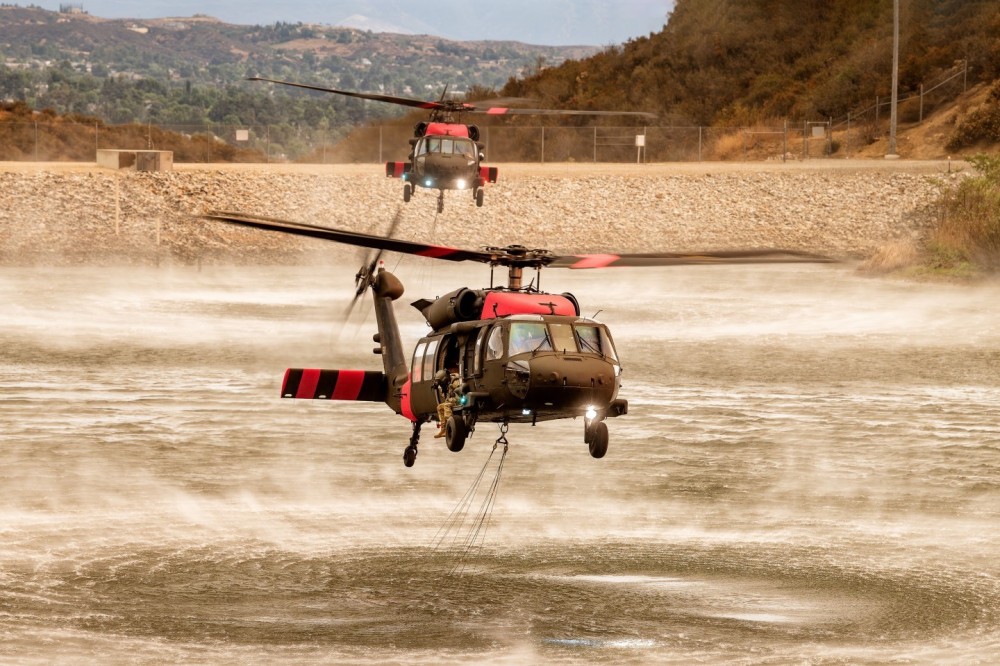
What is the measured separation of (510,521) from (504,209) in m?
58.8

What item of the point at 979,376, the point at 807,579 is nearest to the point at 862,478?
the point at 807,579

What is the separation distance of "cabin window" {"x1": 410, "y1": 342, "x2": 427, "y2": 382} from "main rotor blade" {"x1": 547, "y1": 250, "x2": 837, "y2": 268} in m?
3.27

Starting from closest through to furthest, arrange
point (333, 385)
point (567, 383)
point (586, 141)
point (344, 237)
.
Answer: point (567, 383) → point (344, 237) → point (333, 385) → point (586, 141)

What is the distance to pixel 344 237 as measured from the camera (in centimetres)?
3431

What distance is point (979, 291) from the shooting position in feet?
332

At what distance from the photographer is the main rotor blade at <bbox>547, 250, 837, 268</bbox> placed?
35094 mm

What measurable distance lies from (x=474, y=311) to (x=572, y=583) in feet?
73.6

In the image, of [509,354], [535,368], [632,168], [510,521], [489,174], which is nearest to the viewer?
[535,368]

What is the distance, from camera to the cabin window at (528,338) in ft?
107

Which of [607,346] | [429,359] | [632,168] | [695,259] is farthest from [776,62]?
[607,346]

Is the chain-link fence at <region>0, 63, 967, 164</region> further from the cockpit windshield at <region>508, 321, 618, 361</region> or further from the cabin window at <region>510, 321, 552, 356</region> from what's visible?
the cabin window at <region>510, 321, 552, 356</region>

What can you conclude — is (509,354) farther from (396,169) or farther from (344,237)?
(396,169)

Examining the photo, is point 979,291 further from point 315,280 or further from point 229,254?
point 229,254

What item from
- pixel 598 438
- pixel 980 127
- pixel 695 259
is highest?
pixel 980 127
